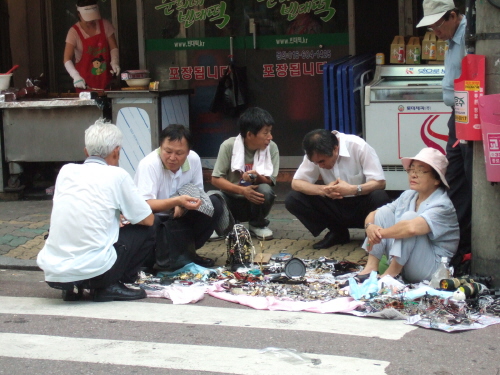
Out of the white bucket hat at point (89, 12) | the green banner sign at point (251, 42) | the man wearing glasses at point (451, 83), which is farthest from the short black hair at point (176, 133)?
the white bucket hat at point (89, 12)

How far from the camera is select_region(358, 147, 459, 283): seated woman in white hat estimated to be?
5.23 metres

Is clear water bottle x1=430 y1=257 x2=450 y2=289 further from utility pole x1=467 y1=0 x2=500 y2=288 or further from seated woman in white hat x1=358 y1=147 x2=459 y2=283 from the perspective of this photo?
utility pole x1=467 y1=0 x2=500 y2=288

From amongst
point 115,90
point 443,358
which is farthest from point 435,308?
point 115,90

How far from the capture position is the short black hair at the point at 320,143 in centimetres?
611

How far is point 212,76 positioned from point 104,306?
4698 millimetres

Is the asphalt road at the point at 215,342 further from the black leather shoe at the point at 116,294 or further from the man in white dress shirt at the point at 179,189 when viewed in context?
the man in white dress shirt at the point at 179,189

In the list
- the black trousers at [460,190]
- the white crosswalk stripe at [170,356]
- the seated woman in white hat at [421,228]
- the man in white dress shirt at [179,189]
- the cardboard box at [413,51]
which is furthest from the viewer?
the cardboard box at [413,51]

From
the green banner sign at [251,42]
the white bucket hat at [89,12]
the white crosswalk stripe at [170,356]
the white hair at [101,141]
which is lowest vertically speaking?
the white crosswalk stripe at [170,356]

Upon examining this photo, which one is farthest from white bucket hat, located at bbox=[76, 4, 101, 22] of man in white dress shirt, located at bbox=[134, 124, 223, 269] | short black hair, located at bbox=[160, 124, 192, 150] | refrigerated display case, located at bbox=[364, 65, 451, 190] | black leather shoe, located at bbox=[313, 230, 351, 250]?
black leather shoe, located at bbox=[313, 230, 351, 250]

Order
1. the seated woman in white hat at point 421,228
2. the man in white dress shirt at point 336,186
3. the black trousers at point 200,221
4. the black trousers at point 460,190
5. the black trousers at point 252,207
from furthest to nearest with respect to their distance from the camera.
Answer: the black trousers at point 252,207
the man in white dress shirt at point 336,186
the black trousers at point 200,221
the black trousers at point 460,190
the seated woman in white hat at point 421,228

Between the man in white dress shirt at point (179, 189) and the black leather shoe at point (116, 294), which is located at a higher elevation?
the man in white dress shirt at point (179, 189)

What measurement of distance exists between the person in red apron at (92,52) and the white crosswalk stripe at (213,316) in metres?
4.34

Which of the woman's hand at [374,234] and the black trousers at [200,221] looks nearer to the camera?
the woman's hand at [374,234]

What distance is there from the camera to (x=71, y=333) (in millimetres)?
4629
